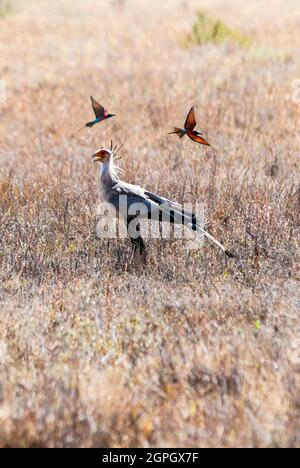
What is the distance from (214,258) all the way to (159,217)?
586 mm

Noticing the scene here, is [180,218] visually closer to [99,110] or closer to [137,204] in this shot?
[137,204]

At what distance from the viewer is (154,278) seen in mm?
5293

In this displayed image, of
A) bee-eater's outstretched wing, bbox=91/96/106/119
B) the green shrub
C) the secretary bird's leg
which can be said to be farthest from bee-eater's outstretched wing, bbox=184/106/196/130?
the green shrub

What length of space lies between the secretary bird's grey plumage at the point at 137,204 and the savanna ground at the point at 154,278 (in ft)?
0.90

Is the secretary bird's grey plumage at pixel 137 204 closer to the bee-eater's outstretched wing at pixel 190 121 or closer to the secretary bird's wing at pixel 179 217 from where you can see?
the secretary bird's wing at pixel 179 217

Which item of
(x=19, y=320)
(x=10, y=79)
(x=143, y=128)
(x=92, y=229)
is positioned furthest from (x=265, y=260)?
(x=10, y=79)

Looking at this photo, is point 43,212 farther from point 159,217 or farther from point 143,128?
point 143,128

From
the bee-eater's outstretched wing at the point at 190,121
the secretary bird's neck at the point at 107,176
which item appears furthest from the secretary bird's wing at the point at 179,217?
the bee-eater's outstretched wing at the point at 190,121

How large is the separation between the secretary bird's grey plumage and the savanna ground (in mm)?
274

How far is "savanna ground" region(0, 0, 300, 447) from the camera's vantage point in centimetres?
366

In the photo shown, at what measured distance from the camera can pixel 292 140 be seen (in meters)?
8.77

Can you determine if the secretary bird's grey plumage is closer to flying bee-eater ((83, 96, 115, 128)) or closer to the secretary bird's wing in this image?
the secretary bird's wing

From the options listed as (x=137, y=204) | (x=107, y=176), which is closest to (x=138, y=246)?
(x=137, y=204)

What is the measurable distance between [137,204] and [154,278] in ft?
2.05
